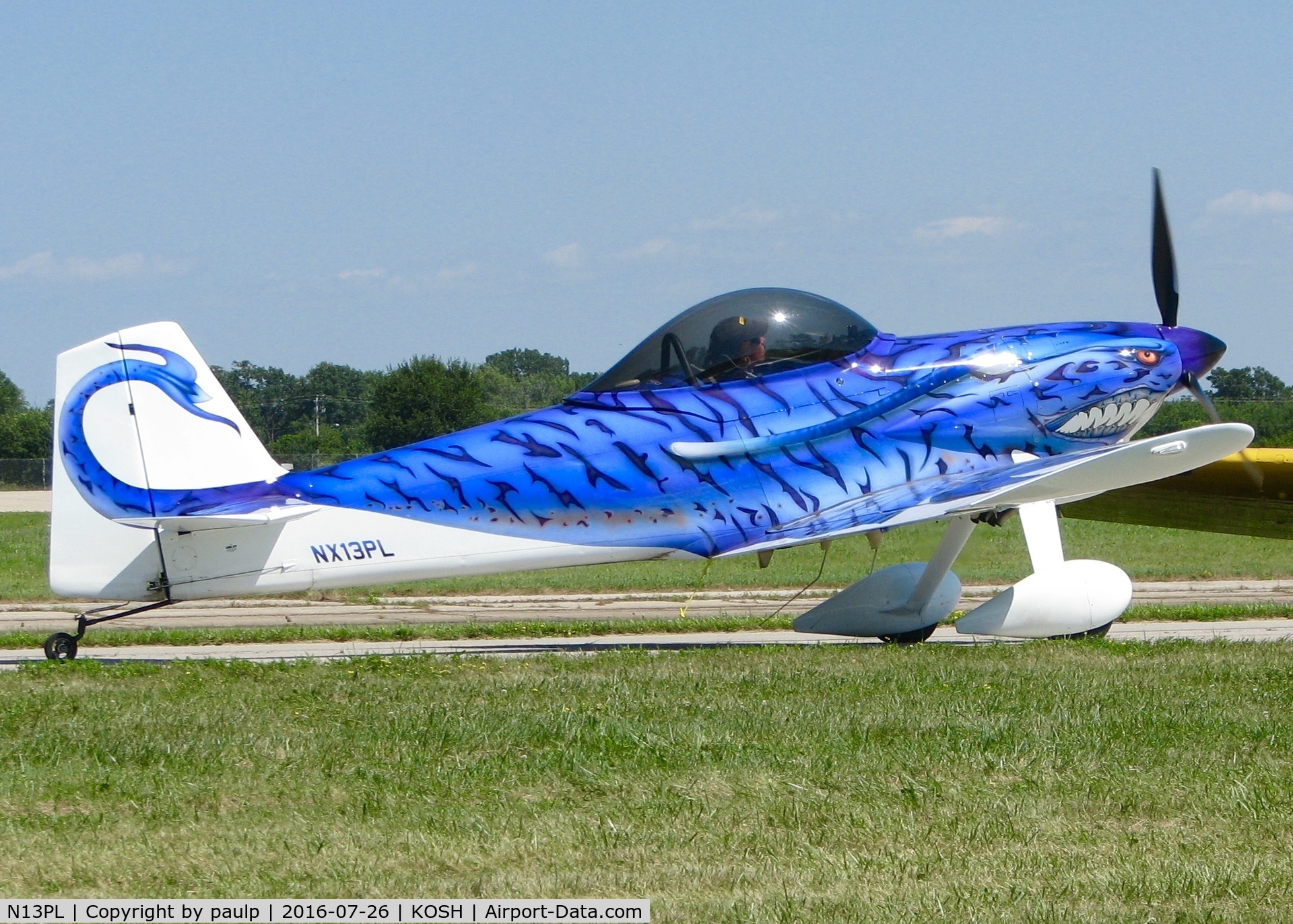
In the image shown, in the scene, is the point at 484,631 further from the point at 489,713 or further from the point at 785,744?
the point at 785,744

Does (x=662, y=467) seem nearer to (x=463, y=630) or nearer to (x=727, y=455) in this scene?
(x=727, y=455)

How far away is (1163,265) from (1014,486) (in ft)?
9.77

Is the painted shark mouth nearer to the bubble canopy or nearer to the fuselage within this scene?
the fuselage

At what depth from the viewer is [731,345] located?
9.79m

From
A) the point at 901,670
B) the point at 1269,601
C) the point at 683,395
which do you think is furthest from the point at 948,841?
the point at 1269,601

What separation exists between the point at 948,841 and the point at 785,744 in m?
1.58

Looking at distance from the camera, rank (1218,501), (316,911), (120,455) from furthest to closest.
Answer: (1218,501) < (120,455) < (316,911)

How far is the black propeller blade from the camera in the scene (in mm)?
11102

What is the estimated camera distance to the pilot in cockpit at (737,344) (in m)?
9.78

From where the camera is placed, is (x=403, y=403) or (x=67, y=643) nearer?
(x=67, y=643)

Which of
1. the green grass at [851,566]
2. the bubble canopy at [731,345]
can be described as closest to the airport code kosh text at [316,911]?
the bubble canopy at [731,345]

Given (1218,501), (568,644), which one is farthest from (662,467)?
(1218,501)

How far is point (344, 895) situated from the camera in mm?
4070

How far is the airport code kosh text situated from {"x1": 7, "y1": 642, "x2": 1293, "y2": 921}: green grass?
3.8 inches
